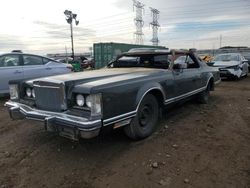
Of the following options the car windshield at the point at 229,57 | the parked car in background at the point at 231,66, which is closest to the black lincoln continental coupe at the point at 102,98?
the parked car in background at the point at 231,66

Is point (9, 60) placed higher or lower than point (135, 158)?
higher

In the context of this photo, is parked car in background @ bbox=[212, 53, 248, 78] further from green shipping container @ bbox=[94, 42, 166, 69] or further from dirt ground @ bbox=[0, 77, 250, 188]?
green shipping container @ bbox=[94, 42, 166, 69]

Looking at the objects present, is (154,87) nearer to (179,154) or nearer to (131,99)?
(131,99)

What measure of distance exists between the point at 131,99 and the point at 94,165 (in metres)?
1.05

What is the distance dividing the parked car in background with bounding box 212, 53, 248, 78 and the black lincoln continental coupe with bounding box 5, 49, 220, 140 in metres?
7.81

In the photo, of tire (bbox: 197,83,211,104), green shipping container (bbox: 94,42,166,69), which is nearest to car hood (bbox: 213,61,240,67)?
tire (bbox: 197,83,211,104)

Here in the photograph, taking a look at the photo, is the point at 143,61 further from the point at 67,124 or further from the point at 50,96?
the point at 67,124

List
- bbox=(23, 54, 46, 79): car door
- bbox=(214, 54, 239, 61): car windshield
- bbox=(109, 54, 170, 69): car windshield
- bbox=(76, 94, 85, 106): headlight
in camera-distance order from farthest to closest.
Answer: bbox=(214, 54, 239, 61): car windshield → bbox=(23, 54, 46, 79): car door → bbox=(109, 54, 170, 69): car windshield → bbox=(76, 94, 85, 106): headlight

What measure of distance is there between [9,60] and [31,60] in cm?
68

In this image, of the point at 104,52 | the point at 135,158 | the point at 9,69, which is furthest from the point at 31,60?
the point at 104,52

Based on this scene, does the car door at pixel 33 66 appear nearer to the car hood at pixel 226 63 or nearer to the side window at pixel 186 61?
the side window at pixel 186 61

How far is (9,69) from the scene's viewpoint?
7.89 metres

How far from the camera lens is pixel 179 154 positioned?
392 cm

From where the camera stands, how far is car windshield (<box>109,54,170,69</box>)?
5449mm
